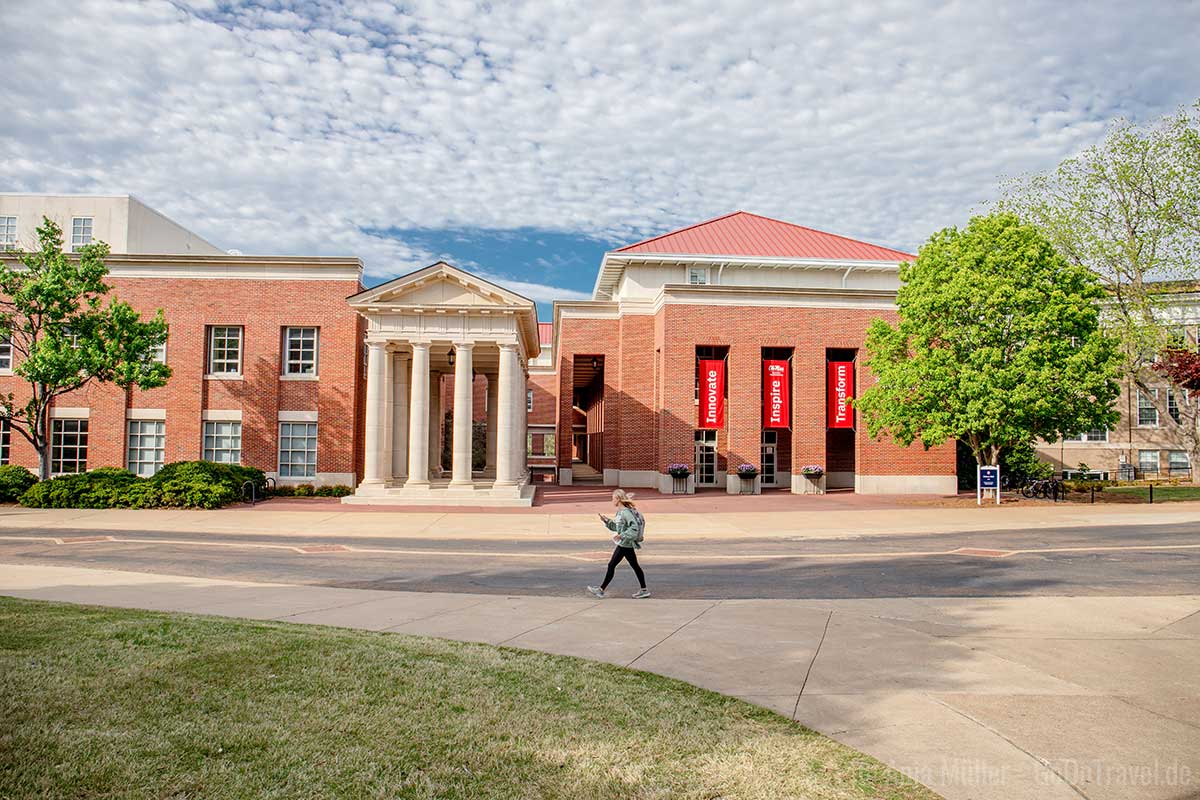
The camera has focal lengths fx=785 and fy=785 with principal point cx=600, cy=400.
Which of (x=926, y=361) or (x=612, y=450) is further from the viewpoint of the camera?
(x=612, y=450)

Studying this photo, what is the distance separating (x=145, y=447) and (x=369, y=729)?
32347 mm

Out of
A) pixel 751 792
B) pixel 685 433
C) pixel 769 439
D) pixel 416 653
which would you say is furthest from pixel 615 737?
pixel 769 439

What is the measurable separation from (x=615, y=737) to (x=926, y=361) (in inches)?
1053

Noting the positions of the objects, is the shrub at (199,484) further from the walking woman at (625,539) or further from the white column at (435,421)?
the walking woman at (625,539)

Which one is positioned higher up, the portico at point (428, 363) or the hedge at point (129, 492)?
the portico at point (428, 363)

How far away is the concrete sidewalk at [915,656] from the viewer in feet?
18.2

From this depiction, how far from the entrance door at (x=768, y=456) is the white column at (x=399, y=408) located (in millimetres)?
18720

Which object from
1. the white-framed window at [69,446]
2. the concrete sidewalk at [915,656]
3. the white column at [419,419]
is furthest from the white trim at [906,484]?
the white-framed window at [69,446]

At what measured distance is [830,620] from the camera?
33.6 ft

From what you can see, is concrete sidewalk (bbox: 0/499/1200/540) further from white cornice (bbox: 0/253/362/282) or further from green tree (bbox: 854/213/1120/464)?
white cornice (bbox: 0/253/362/282)

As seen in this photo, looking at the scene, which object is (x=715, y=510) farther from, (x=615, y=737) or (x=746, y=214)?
(x=746, y=214)

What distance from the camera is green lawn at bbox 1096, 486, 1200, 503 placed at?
3116 centimetres

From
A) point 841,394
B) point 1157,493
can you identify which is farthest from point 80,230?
point 1157,493

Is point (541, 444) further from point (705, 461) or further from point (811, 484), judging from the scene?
point (811, 484)
